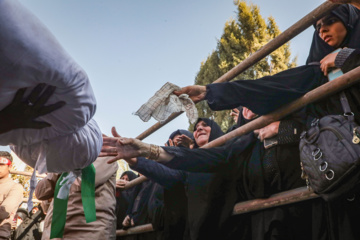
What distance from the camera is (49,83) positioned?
32.8 inches

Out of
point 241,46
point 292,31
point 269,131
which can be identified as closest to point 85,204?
point 269,131

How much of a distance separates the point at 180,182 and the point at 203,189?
53cm

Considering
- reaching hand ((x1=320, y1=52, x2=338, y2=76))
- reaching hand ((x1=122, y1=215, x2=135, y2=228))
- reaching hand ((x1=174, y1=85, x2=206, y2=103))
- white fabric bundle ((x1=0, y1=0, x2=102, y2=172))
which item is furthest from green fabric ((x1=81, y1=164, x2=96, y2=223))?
reaching hand ((x1=320, y1=52, x2=338, y2=76))

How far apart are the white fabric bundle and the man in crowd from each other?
10.2 ft

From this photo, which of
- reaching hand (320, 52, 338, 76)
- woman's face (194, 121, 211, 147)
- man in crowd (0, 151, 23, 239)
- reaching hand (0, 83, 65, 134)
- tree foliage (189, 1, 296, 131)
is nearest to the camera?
reaching hand (0, 83, 65, 134)

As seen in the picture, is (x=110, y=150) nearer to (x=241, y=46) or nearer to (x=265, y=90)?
(x=265, y=90)

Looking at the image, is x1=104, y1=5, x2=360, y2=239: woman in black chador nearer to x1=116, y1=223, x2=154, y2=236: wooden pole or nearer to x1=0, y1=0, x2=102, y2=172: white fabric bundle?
x1=0, y1=0, x2=102, y2=172: white fabric bundle

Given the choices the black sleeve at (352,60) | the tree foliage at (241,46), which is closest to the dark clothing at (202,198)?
the black sleeve at (352,60)

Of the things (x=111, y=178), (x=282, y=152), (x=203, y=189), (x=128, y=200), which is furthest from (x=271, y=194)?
(x=128, y=200)

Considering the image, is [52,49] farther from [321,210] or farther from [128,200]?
[128,200]

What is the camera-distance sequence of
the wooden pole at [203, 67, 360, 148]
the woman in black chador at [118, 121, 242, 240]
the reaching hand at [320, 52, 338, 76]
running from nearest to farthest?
the wooden pole at [203, 67, 360, 148]
the reaching hand at [320, 52, 338, 76]
the woman in black chador at [118, 121, 242, 240]

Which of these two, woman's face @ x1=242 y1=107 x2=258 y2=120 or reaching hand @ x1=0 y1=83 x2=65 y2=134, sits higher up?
woman's face @ x1=242 y1=107 x2=258 y2=120

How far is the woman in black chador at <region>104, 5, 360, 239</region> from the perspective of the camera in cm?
163

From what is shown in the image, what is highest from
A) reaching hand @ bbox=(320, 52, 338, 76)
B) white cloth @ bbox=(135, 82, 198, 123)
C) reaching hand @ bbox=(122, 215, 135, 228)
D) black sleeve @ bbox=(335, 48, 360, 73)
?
reaching hand @ bbox=(320, 52, 338, 76)
